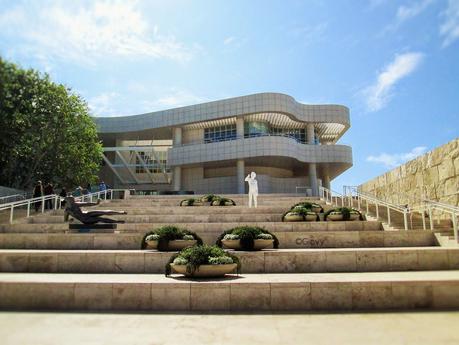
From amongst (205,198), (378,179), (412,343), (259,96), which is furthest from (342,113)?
(412,343)

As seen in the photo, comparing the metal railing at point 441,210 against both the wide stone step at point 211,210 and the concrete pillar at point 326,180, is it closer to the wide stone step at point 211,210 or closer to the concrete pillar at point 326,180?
the wide stone step at point 211,210

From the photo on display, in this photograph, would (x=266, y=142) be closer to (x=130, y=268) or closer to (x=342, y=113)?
(x=342, y=113)

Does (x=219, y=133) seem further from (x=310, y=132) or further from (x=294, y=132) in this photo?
(x=310, y=132)

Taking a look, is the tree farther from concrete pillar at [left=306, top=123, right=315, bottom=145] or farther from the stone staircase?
concrete pillar at [left=306, top=123, right=315, bottom=145]

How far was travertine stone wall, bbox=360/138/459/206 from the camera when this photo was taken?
44.3ft

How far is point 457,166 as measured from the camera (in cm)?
1319

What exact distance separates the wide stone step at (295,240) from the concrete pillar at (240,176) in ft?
84.8

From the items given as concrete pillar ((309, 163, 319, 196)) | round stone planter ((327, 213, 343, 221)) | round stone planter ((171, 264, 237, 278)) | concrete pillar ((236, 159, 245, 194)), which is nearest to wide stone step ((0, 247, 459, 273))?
round stone planter ((171, 264, 237, 278))

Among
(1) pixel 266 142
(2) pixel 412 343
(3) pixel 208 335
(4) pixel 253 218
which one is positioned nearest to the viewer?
(2) pixel 412 343

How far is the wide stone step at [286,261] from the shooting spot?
9.17 meters

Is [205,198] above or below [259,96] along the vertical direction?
below

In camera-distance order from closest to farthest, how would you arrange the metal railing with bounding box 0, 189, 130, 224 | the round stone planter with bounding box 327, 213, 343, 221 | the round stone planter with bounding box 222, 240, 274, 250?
the round stone planter with bounding box 222, 240, 274, 250, the round stone planter with bounding box 327, 213, 343, 221, the metal railing with bounding box 0, 189, 130, 224

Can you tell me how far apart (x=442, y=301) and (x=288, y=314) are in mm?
2976

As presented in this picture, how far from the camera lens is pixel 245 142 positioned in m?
37.8
